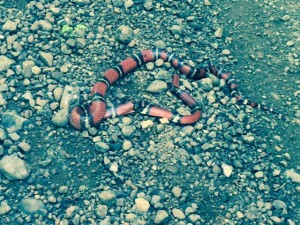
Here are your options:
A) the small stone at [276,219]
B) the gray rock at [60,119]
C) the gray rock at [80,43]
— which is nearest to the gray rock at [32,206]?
the gray rock at [60,119]

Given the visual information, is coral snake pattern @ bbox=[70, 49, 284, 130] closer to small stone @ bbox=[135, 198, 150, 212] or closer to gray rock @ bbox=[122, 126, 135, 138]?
gray rock @ bbox=[122, 126, 135, 138]

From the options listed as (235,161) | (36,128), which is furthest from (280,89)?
(36,128)

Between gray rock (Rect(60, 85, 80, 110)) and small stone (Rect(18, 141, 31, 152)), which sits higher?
gray rock (Rect(60, 85, 80, 110))

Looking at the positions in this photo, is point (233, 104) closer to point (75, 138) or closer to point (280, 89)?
point (280, 89)

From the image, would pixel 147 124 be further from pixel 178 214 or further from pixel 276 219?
pixel 276 219

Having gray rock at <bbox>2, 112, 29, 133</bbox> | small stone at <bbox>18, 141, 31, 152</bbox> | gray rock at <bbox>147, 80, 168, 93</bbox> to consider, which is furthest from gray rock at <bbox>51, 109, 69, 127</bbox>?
gray rock at <bbox>147, 80, 168, 93</bbox>

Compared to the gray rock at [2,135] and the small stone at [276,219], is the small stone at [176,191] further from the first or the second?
the gray rock at [2,135]
